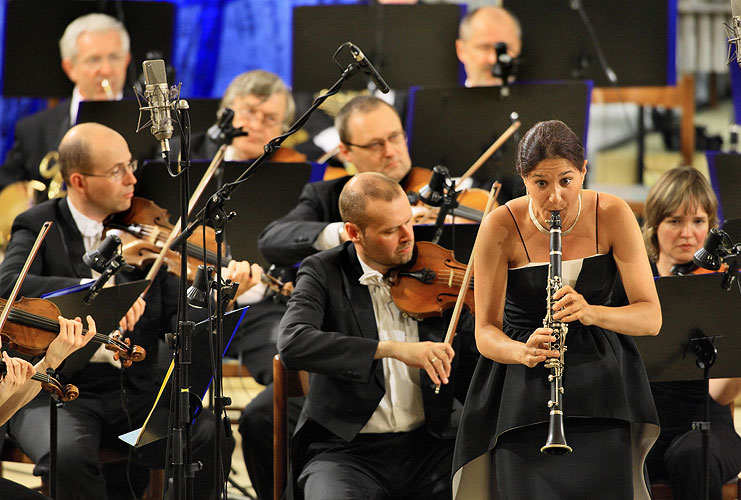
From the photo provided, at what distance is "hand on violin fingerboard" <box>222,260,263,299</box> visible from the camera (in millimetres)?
3473

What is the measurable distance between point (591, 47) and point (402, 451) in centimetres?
259

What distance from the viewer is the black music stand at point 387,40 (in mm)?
4980

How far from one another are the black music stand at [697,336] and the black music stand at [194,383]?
3.78 ft

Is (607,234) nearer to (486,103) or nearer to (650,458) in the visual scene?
(650,458)

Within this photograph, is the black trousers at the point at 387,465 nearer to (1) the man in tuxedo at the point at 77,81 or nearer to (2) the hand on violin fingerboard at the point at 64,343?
(2) the hand on violin fingerboard at the point at 64,343

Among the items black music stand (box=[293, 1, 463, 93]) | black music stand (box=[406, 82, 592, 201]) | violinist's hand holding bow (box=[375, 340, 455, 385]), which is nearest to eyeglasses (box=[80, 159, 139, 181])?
black music stand (box=[406, 82, 592, 201])

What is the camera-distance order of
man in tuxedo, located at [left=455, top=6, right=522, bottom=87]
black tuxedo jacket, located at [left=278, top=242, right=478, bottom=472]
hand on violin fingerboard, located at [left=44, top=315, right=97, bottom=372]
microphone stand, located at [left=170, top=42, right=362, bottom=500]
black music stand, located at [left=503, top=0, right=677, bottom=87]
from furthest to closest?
black music stand, located at [left=503, top=0, right=677, bottom=87]
man in tuxedo, located at [left=455, top=6, right=522, bottom=87]
black tuxedo jacket, located at [left=278, top=242, right=478, bottom=472]
hand on violin fingerboard, located at [left=44, top=315, right=97, bottom=372]
microphone stand, located at [left=170, top=42, right=362, bottom=500]

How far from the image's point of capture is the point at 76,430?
3.34 m

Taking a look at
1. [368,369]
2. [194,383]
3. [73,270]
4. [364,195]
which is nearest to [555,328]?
[368,369]

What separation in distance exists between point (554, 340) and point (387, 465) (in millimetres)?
912

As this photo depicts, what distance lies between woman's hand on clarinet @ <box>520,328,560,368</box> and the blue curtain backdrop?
483 cm

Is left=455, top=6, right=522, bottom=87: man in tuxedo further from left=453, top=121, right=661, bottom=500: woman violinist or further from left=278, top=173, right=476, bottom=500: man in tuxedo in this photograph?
left=453, top=121, right=661, bottom=500: woman violinist

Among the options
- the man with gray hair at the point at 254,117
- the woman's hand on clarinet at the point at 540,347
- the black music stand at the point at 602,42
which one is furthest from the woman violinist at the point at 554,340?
the black music stand at the point at 602,42

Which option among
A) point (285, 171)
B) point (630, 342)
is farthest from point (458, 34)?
point (630, 342)
